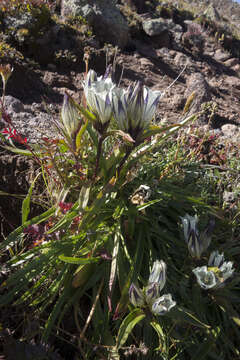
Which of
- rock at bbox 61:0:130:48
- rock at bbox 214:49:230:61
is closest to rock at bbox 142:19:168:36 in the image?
rock at bbox 61:0:130:48

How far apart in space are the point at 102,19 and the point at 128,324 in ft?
19.4

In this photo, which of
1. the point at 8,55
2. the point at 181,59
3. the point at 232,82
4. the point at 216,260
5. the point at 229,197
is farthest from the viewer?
the point at 181,59

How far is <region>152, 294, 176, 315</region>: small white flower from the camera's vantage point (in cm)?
119

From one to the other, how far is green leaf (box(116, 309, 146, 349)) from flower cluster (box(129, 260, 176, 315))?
0.05 m

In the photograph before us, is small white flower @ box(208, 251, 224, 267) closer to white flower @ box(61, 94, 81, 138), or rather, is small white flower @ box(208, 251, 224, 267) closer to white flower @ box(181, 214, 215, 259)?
white flower @ box(181, 214, 215, 259)

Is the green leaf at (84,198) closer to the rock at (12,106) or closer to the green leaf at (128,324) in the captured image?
the green leaf at (128,324)

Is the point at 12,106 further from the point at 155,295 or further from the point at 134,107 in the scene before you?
the point at 155,295

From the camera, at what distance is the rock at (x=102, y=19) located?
5.64m

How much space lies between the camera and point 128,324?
4.14ft

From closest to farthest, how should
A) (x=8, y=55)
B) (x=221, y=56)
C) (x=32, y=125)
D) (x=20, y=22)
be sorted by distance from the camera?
(x=32, y=125) < (x=8, y=55) < (x=20, y=22) < (x=221, y=56)

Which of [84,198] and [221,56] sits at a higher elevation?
[221,56]

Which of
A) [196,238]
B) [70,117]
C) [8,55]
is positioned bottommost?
[196,238]

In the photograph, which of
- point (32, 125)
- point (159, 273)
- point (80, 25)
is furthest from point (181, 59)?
point (159, 273)

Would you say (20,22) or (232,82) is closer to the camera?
(20,22)
